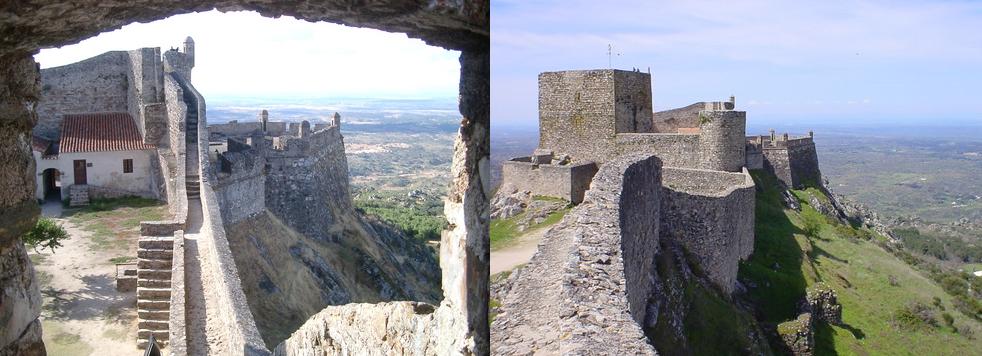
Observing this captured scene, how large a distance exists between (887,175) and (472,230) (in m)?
33.4

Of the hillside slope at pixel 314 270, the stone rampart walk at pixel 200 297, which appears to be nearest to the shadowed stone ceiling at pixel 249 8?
the stone rampart walk at pixel 200 297

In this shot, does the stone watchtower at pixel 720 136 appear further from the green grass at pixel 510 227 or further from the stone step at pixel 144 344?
the stone step at pixel 144 344

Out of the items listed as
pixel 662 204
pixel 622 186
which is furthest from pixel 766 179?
pixel 622 186

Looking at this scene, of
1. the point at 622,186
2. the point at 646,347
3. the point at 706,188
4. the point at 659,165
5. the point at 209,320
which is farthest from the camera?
the point at 706,188

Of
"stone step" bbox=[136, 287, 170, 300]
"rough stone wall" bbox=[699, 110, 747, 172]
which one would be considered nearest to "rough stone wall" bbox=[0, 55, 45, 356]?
"stone step" bbox=[136, 287, 170, 300]

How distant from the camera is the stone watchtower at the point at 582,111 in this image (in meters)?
18.9

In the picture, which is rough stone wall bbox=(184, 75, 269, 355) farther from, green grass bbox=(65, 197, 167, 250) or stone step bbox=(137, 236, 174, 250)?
green grass bbox=(65, 197, 167, 250)

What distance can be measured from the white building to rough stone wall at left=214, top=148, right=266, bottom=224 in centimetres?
238

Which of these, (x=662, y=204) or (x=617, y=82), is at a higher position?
(x=617, y=82)

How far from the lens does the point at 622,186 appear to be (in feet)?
35.4

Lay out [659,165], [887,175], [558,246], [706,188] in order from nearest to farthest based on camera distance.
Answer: [558,246]
[659,165]
[706,188]
[887,175]

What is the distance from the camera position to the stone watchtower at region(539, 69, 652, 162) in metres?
18.9

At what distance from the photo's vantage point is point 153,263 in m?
14.4

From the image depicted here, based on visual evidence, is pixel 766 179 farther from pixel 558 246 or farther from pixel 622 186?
pixel 558 246
